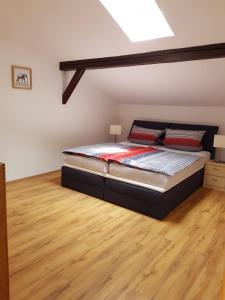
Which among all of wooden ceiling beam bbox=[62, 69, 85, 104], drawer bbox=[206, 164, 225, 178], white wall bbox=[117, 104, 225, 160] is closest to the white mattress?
drawer bbox=[206, 164, 225, 178]

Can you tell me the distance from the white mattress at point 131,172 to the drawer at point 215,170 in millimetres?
195

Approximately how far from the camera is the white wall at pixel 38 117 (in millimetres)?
3408

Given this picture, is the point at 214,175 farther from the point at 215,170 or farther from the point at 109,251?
the point at 109,251

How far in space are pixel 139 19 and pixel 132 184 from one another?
6.69 ft

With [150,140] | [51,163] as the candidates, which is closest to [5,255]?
[51,163]

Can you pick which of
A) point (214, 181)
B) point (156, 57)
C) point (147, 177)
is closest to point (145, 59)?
point (156, 57)

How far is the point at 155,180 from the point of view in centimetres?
270

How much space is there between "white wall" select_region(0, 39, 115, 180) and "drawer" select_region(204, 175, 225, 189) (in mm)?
2481

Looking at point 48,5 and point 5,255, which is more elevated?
point 48,5

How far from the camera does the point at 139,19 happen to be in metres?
2.87

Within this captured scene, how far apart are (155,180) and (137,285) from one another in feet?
4.07

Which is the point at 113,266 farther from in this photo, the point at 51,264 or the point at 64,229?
the point at 64,229

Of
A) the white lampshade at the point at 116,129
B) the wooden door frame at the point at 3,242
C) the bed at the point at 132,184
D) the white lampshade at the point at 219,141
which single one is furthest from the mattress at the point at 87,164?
the wooden door frame at the point at 3,242

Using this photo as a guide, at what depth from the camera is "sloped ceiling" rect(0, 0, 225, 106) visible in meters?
2.37
